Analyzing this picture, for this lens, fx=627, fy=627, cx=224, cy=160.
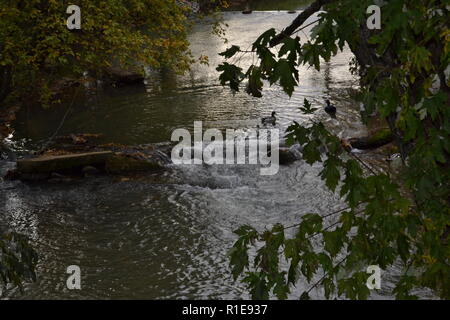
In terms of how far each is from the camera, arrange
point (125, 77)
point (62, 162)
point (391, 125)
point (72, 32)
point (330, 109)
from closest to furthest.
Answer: point (391, 125) < point (72, 32) < point (62, 162) < point (330, 109) < point (125, 77)

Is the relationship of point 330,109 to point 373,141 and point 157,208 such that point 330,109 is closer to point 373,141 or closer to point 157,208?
point 373,141

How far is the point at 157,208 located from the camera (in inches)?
520

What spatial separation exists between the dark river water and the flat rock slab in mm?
526

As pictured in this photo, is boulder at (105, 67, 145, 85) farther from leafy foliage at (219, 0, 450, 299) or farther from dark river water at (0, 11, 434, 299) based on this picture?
leafy foliage at (219, 0, 450, 299)

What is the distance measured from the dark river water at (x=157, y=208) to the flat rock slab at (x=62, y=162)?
20.7 inches

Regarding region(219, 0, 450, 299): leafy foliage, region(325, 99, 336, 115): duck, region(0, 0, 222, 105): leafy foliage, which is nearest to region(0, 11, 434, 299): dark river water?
region(325, 99, 336, 115): duck

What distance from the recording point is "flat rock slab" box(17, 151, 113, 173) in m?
15.5

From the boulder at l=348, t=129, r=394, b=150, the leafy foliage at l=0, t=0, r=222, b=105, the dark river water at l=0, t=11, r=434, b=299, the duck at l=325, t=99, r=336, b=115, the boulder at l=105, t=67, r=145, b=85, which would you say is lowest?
the dark river water at l=0, t=11, r=434, b=299

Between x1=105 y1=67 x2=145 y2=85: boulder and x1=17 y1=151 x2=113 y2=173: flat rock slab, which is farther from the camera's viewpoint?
x1=105 y1=67 x2=145 y2=85: boulder

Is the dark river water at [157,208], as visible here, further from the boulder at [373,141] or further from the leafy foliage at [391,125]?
the leafy foliage at [391,125]

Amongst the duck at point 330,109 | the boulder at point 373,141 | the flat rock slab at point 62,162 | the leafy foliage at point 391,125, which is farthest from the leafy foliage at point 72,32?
the leafy foliage at point 391,125

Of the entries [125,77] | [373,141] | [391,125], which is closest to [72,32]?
[373,141]

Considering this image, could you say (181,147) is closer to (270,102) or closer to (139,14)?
(139,14)

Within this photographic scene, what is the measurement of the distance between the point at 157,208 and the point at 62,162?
12.0 ft
